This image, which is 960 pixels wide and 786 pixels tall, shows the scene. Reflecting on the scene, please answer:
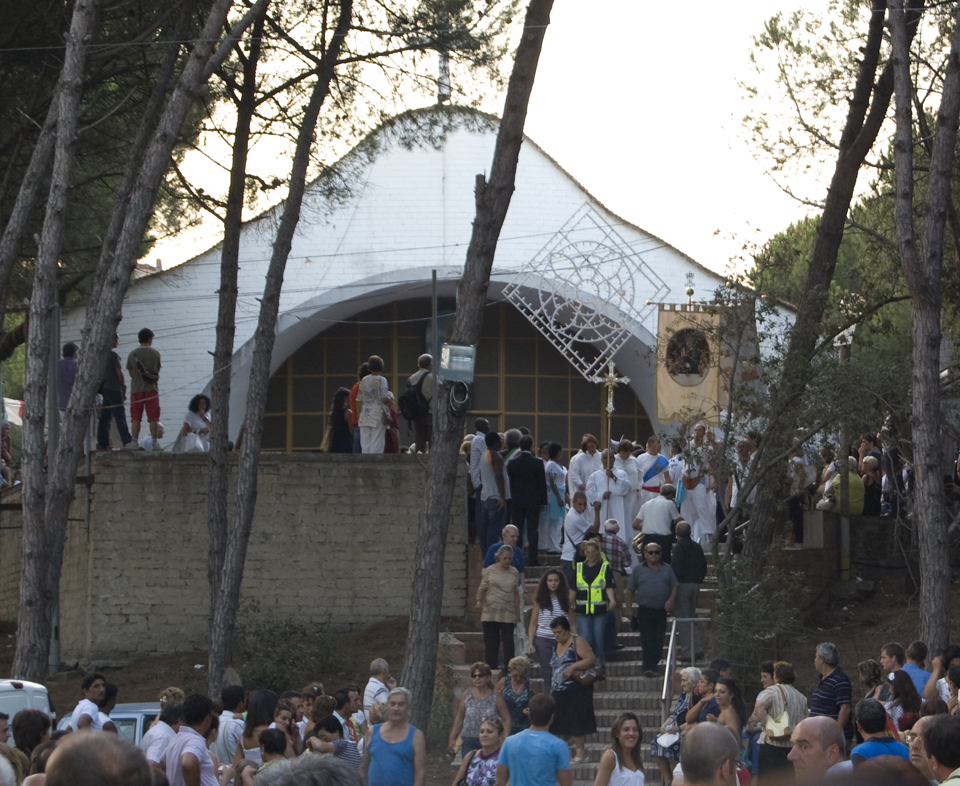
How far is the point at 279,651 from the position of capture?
15.9 meters

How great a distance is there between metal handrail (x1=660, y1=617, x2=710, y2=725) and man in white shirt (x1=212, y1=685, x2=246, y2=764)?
4.17 meters

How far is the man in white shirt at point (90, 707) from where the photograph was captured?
8992mm

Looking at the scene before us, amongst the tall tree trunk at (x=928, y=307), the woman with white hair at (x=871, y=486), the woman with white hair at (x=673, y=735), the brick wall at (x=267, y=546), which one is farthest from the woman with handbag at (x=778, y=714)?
the woman with white hair at (x=871, y=486)

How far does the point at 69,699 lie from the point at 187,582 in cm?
221

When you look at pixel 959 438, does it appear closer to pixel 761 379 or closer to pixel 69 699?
pixel 761 379

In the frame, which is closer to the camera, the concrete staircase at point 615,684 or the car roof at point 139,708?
the car roof at point 139,708

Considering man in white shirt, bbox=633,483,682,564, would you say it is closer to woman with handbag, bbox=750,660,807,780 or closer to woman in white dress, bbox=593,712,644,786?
woman with handbag, bbox=750,660,807,780

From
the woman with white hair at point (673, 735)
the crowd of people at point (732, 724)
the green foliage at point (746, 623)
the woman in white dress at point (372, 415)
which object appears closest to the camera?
the crowd of people at point (732, 724)

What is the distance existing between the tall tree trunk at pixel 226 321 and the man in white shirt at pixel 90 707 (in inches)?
245

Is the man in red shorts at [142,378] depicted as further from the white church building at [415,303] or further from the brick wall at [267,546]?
the white church building at [415,303]

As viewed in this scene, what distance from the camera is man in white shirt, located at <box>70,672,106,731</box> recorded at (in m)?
8.99

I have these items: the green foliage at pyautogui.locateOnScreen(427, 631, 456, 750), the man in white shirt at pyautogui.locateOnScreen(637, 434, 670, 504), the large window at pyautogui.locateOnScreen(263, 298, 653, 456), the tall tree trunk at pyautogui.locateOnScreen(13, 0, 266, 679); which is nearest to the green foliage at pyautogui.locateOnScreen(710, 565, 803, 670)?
the man in white shirt at pyautogui.locateOnScreen(637, 434, 670, 504)

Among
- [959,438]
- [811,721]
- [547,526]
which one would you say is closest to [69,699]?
[547,526]

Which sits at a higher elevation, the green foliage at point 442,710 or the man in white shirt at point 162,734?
the man in white shirt at point 162,734
